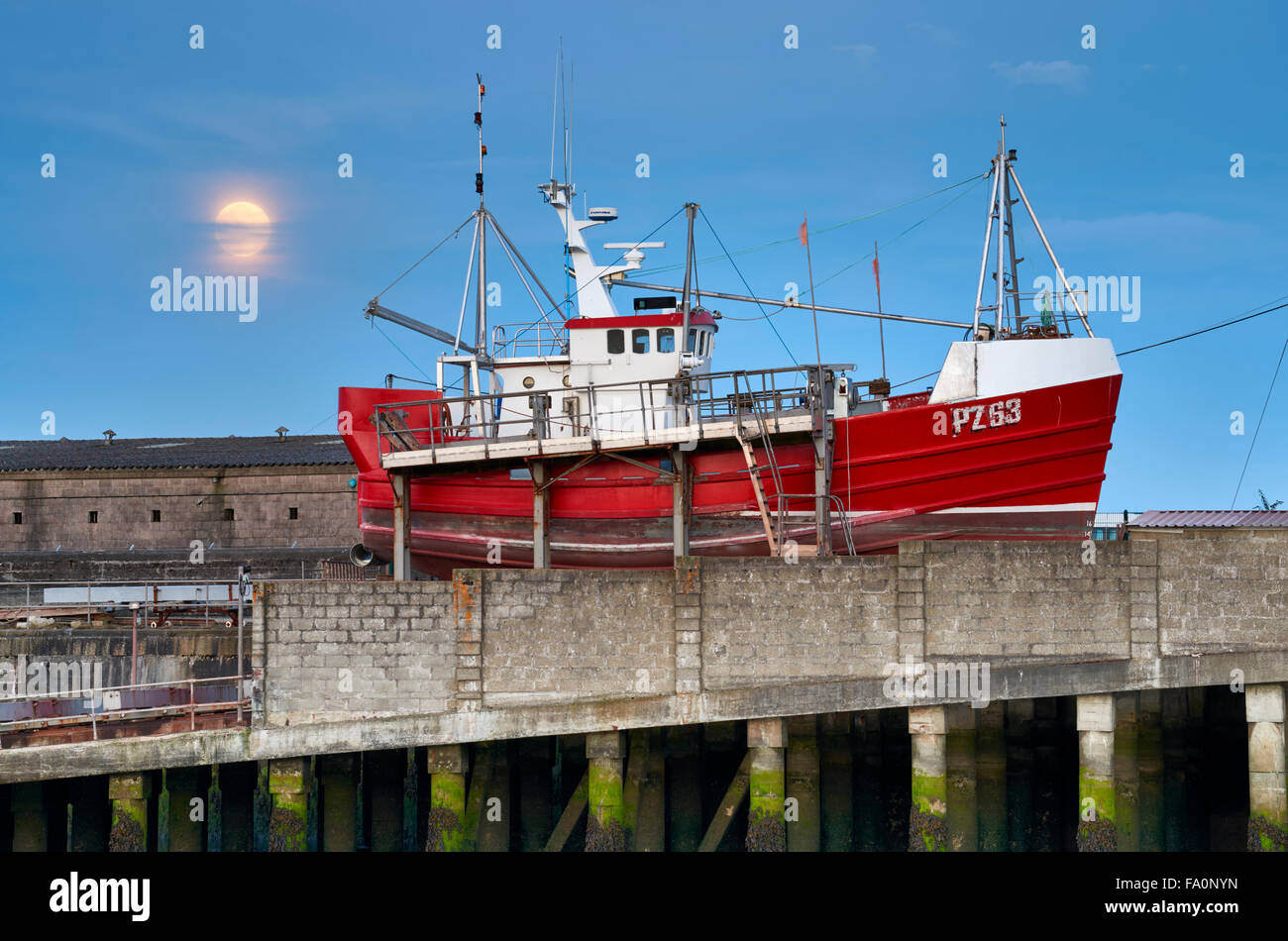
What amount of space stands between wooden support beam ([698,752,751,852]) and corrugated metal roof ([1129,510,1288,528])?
15.4 metres

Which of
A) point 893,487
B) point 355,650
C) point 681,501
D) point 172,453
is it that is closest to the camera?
point 355,650

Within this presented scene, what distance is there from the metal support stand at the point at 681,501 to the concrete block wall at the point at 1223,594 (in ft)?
26.1

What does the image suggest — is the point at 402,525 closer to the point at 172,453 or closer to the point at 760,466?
the point at 760,466

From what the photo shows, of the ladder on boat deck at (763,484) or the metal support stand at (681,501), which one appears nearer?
the ladder on boat deck at (763,484)

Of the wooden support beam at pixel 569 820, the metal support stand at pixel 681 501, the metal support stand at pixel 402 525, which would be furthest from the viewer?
the metal support stand at pixel 402 525

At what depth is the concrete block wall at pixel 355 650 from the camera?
2120 cm

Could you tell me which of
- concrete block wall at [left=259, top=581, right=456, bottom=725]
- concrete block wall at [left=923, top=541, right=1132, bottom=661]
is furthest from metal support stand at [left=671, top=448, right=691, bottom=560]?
concrete block wall at [left=923, top=541, right=1132, bottom=661]

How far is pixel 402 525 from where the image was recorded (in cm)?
2623

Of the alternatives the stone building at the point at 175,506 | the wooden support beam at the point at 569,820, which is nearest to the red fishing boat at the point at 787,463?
the wooden support beam at the point at 569,820

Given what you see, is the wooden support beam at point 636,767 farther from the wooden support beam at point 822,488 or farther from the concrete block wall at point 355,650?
the wooden support beam at point 822,488

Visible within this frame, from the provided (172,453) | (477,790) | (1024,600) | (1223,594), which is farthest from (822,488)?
(172,453)

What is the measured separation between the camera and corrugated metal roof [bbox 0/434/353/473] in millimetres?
41438

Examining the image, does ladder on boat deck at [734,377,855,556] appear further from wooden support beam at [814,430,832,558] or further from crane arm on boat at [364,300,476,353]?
crane arm on boat at [364,300,476,353]

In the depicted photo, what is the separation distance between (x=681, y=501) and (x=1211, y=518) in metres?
16.0
